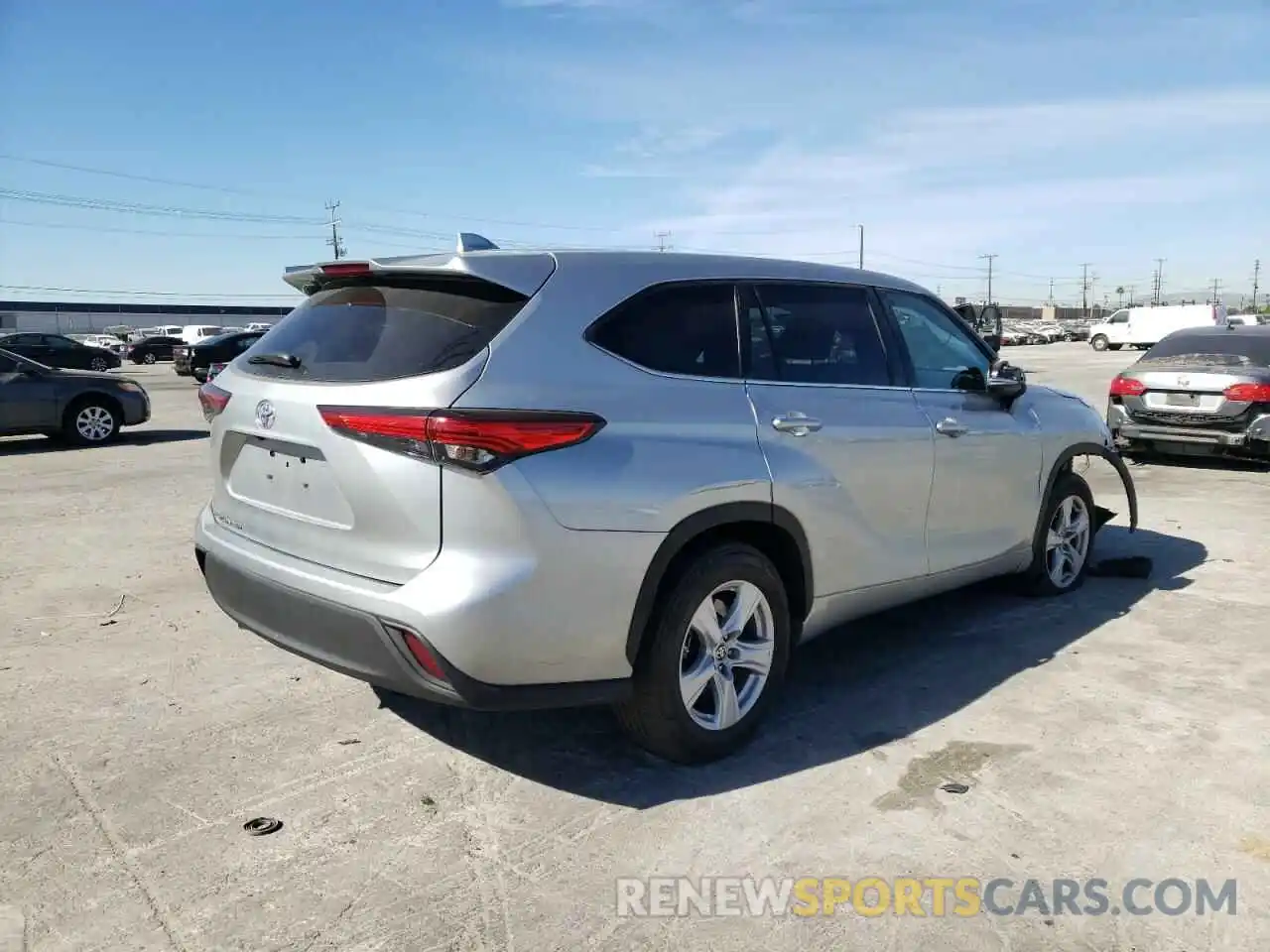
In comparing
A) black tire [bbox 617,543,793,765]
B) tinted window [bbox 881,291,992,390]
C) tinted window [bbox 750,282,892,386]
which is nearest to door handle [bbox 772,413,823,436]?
tinted window [bbox 750,282,892,386]

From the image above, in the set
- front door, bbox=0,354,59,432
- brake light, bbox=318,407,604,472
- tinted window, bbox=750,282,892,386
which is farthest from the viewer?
front door, bbox=0,354,59,432

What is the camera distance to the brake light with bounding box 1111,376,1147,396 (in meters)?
10.8

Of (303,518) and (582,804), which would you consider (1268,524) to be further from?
(303,518)

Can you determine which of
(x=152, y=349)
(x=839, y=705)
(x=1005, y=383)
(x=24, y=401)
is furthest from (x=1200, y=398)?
(x=152, y=349)

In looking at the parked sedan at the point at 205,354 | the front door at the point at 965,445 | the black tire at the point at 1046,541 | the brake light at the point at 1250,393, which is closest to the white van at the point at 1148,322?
the parked sedan at the point at 205,354

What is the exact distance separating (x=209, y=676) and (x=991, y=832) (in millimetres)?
3304

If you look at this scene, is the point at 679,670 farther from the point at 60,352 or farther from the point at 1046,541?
the point at 60,352

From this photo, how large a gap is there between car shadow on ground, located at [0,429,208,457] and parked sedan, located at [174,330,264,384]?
13.6 meters

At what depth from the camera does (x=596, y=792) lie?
134 inches

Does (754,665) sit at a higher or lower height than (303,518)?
lower

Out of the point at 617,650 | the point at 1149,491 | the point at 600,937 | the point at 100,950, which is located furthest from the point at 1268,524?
the point at 100,950

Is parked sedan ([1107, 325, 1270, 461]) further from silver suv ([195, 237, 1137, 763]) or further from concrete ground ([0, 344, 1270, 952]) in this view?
silver suv ([195, 237, 1137, 763])

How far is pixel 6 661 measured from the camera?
467cm

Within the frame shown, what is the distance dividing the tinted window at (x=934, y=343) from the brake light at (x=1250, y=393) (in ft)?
21.7
